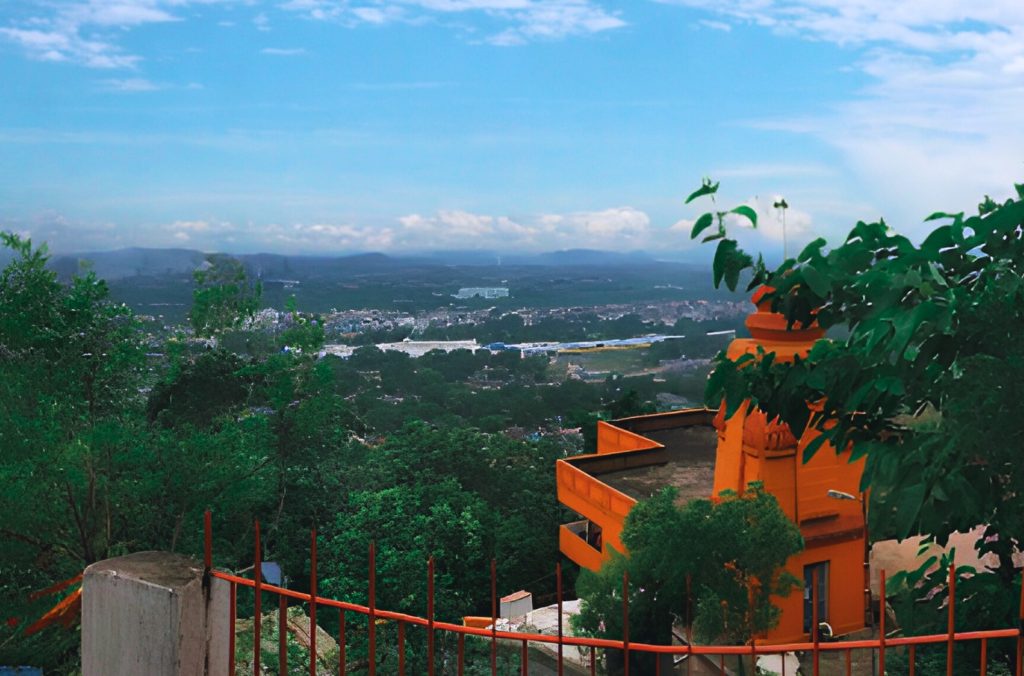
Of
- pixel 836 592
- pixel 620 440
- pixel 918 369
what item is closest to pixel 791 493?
pixel 836 592

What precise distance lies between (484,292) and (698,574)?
86.1 m

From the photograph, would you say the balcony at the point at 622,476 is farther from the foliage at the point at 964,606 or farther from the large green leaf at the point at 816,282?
the large green leaf at the point at 816,282

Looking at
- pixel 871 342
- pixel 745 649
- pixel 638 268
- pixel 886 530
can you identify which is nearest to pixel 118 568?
pixel 745 649

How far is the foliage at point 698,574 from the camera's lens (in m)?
11.9

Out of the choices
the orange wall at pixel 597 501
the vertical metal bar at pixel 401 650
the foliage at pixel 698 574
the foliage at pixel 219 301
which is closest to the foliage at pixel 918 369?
the vertical metal bar at pixel 401 650

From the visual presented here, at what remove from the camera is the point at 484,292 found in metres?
97.4

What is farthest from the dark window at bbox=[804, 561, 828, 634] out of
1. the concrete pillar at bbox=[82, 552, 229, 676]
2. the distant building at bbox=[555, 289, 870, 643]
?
the concrete pillar at bbox=[82, 552, 229, 676]

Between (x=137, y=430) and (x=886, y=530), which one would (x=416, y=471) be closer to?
(x=137, y=430)

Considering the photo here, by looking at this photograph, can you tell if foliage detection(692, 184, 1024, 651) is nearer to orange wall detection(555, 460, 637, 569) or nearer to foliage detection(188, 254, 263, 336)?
orange wall detection(555, 460, 637, 569)

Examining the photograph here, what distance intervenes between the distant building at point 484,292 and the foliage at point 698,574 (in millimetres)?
82170

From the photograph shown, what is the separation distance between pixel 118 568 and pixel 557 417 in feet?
137

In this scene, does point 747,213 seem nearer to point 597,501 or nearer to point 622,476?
point 597,501

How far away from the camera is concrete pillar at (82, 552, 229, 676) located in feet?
11.9

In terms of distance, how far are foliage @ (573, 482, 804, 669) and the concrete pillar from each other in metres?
8.66
